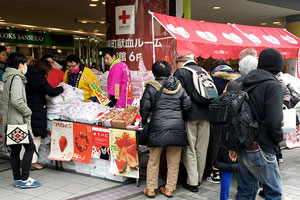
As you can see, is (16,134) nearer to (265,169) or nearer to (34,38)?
(265,169)

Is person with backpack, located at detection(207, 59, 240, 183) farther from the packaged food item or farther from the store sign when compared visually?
the store sign

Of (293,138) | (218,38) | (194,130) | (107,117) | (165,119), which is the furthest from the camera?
(218,38)

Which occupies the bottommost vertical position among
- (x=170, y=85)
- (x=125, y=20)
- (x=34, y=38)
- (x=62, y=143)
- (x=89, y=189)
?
(x=89, y=189)

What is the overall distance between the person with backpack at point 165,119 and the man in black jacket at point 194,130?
0.68 ft

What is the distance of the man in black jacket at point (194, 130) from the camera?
4.49 meters

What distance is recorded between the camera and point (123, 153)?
183 inches

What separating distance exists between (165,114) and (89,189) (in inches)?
60.4

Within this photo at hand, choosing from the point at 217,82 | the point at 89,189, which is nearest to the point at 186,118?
the point at 217,82

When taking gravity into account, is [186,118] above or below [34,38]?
below

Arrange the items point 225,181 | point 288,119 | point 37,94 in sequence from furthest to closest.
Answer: point 37,94, point 225,181, point 288,119

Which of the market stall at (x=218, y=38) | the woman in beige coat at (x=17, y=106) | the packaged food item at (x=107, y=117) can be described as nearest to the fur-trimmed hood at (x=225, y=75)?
the market stall at (x=218, y=38)

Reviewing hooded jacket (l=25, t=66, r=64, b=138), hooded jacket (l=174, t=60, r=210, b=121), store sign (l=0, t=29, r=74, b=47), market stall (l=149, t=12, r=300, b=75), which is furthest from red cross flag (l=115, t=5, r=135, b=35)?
store sign (l=0, t=29, r=74, b=47)

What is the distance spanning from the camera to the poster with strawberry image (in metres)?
4.55

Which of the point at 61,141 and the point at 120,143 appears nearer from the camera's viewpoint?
the point at 120,143
